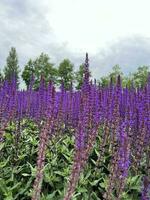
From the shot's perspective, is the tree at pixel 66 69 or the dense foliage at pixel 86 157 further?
the tree at pixel 66 69

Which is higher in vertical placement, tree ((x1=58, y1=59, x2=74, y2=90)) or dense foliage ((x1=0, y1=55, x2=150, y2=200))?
tree ((x1=58, y1=59, x2=74, y2=90))

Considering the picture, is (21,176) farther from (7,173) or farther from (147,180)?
(147,180)

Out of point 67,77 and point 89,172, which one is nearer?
point 89,172

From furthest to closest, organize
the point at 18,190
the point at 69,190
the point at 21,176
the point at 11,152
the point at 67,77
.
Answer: the point at 67,77 < the point at 11,152 < the point at 21,176 < the point at 18,190 < the point at 69,190

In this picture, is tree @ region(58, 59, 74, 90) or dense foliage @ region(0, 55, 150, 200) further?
tree @ region(58, 59, 74, 90)

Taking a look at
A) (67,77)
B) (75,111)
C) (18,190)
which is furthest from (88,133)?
(67,77)

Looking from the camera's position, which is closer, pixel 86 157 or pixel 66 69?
pixel 86 157

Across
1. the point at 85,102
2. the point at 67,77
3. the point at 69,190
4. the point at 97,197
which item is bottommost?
the point at 97,197

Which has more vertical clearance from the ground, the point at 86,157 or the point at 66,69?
the point at 66,69

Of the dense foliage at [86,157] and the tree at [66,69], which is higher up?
the tree at [66,69]

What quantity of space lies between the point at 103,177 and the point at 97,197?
656 mm

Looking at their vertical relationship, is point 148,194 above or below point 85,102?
below

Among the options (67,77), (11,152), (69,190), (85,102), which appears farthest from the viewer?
(67,77)

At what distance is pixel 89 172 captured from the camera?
7.26 meters
